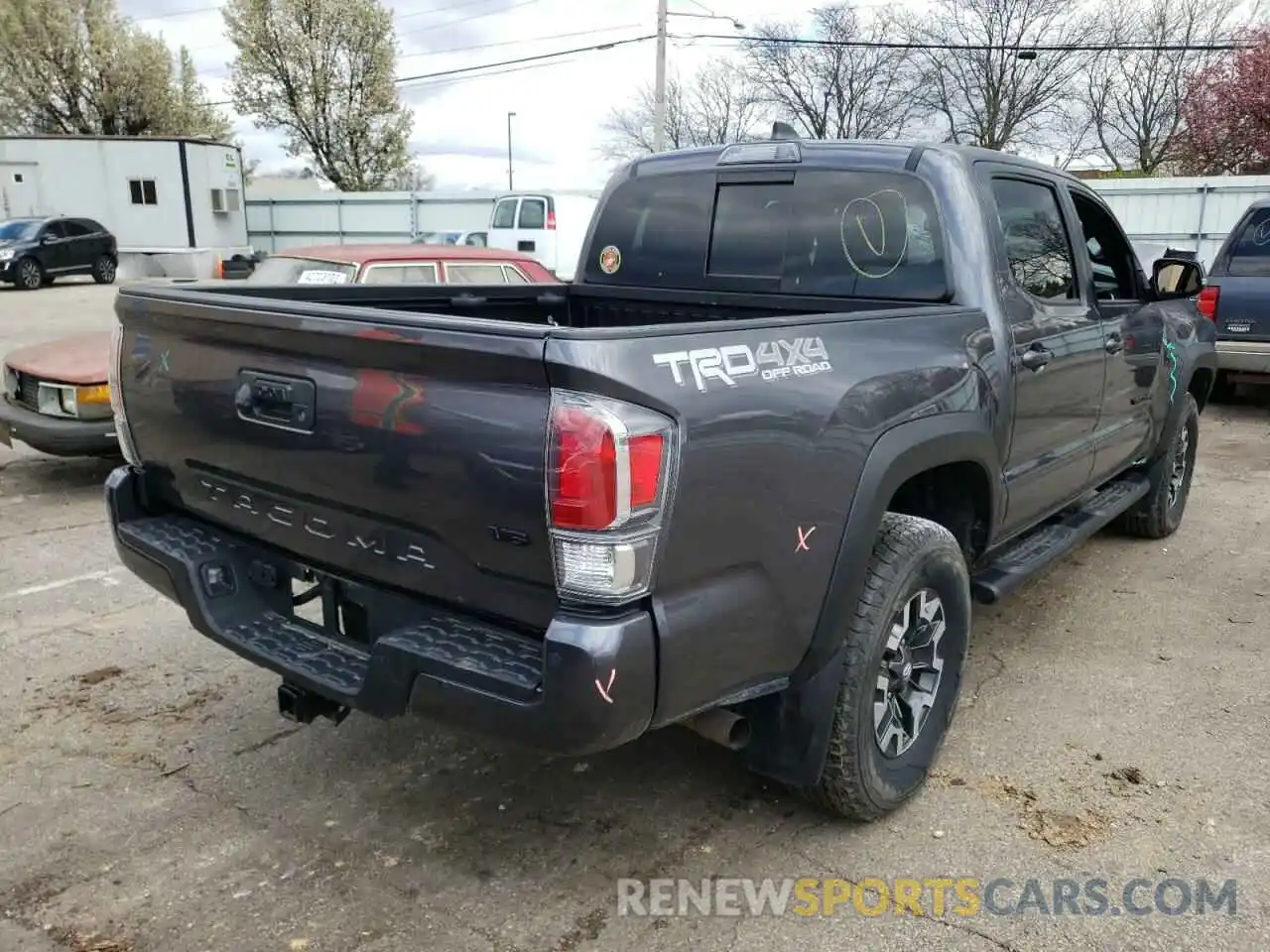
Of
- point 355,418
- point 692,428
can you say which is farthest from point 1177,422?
point 355,418

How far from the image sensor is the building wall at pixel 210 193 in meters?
29.9

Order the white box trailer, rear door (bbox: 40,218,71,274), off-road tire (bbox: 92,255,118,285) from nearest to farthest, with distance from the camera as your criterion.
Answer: rear door (bbox: 40,218,71,274), off-road tire (bbox: 92,255,118,285), the white box trailer

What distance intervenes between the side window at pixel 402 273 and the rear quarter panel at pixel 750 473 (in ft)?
16.9

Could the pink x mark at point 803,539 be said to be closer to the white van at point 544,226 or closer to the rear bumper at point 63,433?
the rear bumper at point 63,433

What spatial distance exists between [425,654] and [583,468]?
2.10 feet

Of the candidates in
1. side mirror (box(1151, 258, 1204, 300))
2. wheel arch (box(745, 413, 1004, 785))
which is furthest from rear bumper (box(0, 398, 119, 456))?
side mirror (box(1151, 258, 1204, 300))

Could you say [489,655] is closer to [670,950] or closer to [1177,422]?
[670,950]

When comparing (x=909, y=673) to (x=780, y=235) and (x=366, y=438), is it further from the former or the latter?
(x=366, y=438)

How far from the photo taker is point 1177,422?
550 centimetres

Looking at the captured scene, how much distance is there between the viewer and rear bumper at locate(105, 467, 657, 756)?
217cm

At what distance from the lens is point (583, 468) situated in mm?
2102

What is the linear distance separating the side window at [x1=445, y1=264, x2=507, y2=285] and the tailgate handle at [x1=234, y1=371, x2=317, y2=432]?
5.05 meters

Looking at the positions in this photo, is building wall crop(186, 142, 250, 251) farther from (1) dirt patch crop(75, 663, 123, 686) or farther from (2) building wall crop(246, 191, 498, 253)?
(1) dirt patch crop(75, 663, 123, 686)

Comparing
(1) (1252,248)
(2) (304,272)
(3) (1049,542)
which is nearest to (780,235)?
(3) (1049,542)
